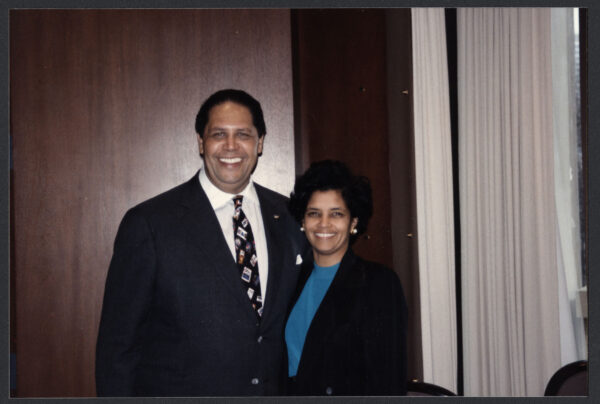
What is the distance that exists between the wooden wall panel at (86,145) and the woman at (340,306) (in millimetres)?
159

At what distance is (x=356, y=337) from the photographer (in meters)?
2.17

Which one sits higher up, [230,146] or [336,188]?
[230,146]

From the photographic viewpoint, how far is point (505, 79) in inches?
89.3

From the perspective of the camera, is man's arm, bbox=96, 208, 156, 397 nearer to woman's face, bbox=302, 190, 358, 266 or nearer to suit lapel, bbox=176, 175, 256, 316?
suit lapel, bbox=176, 175, 256, 316

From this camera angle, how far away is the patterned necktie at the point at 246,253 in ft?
7.06

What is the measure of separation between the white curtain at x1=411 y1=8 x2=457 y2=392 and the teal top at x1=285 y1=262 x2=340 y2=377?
379mm

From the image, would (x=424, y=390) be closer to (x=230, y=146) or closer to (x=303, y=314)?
(x=303, y=314)

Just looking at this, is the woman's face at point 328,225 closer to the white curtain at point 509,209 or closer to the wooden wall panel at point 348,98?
the wooden wall panel at point 348,98

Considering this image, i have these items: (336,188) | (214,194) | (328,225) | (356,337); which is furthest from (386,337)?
(214,194)

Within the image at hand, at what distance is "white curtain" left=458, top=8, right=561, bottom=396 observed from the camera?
2246 mm

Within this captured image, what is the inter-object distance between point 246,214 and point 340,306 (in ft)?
1.57

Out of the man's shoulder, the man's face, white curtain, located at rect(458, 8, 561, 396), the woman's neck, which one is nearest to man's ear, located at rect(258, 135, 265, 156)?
the man's face

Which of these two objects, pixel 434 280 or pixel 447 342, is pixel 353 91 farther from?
pixel 447 342

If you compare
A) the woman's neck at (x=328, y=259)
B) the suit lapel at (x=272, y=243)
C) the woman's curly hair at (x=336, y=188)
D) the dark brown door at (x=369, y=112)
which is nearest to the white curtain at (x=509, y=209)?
the dark brown door at (x=369, y=112)
